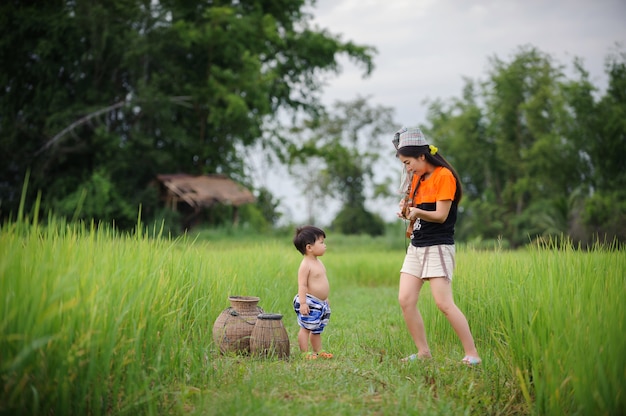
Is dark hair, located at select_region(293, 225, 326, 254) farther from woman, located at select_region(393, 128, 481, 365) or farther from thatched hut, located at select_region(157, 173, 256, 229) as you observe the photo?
thatched hut, located at select_region(157, 173, 256, 229)

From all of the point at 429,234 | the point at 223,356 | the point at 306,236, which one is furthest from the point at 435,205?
the point at 223,356

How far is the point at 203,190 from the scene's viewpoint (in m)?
21.3

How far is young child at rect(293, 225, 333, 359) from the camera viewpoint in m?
5.26

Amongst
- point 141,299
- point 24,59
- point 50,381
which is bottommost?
point 50,381

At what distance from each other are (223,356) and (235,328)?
239 mm

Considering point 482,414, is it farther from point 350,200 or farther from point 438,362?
point 350,200

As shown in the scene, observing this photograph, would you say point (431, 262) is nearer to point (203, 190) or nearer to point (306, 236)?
point (306, 236)

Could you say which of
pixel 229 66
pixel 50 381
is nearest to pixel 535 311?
pixel 50 381

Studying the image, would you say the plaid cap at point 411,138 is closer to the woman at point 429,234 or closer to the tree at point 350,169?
the woman at point 429,234

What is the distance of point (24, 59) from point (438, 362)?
22.0 metres

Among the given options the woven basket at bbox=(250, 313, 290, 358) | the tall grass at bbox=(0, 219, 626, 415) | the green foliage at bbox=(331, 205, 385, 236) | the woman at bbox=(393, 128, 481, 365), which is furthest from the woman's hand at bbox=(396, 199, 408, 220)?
the green foliage at bbox=(331, 205, 385, 236)

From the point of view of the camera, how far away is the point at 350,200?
125 feet

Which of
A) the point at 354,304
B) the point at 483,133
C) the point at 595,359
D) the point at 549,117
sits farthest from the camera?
→ the point at 483,133

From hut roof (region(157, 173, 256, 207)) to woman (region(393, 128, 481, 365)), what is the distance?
1642 centimetres
